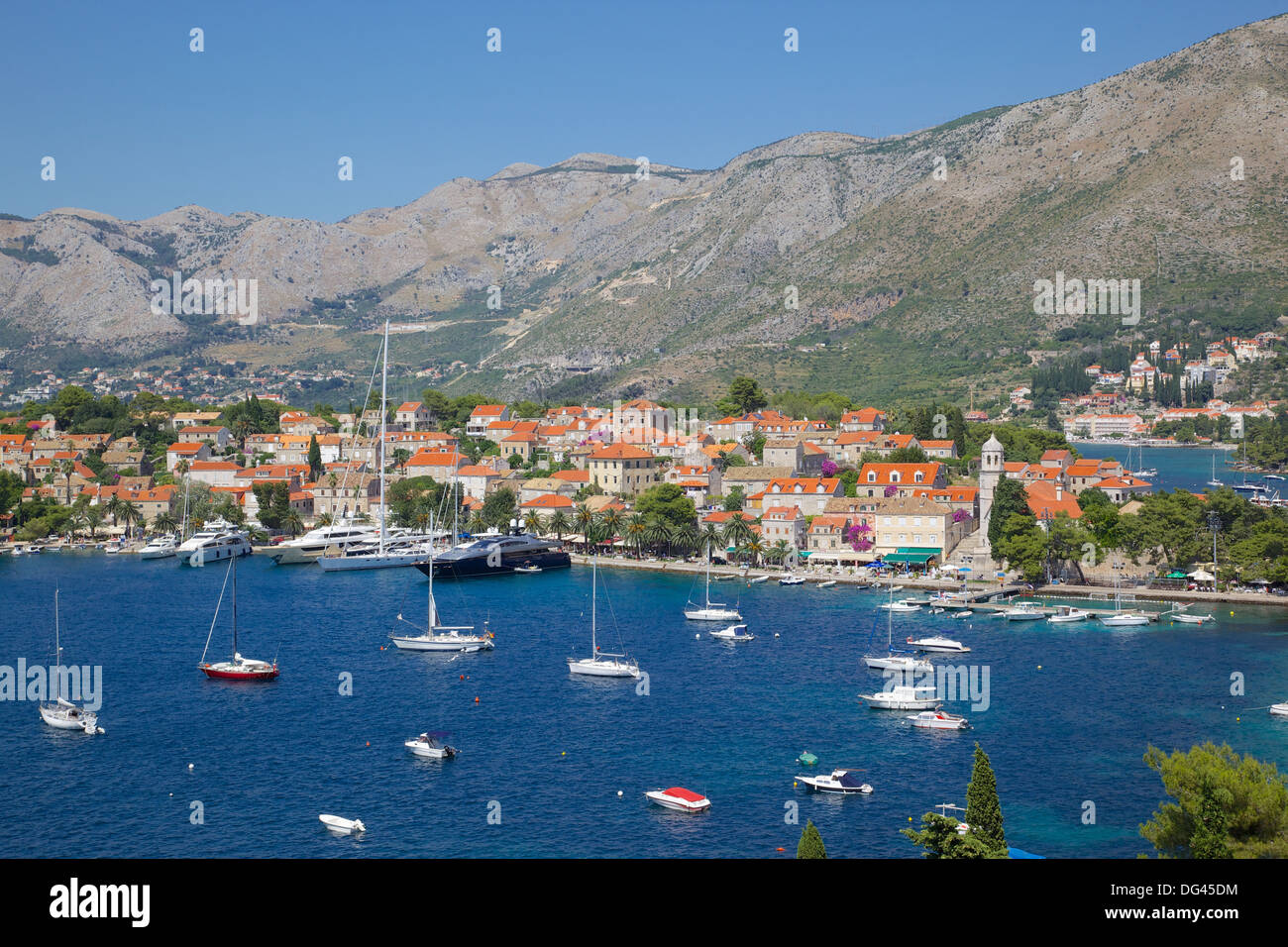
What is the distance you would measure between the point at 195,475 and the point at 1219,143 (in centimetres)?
14835

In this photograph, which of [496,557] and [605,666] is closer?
[605,666]

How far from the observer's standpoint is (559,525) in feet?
276

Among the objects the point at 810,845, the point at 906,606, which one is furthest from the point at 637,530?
the point at 810,845

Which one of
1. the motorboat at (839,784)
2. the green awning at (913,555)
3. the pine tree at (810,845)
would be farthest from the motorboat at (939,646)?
the pine tree at (810,845)

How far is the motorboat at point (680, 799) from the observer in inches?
1147

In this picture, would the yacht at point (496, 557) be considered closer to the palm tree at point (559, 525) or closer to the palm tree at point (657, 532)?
the palm tree at point (559, 525)

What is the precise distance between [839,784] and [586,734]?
9302mm

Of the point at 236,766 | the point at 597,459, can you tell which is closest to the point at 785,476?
the point at 597,459

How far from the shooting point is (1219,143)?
569ft

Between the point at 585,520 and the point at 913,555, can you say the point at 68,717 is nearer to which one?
the point at 913,555

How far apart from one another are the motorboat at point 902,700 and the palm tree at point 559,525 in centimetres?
4486
